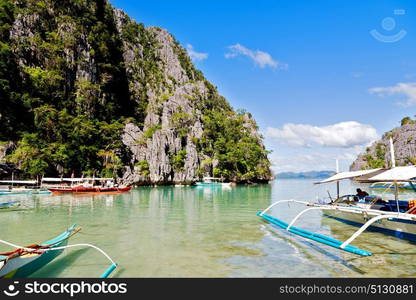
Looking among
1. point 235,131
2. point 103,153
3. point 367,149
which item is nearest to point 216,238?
point 103,153

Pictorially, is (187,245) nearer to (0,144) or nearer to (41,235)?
(41,235)

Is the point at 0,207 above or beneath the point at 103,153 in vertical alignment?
beneath

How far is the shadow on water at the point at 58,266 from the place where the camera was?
8070 millimetres

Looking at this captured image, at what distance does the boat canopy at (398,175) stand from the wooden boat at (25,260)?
43.6ft

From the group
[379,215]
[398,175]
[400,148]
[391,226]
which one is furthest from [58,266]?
[400,148]

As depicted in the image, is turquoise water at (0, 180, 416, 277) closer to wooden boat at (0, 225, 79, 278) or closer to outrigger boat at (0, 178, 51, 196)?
wooden boat at (0, 225, 79, 278)

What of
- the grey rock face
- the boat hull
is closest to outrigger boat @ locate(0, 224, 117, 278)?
the boat hull

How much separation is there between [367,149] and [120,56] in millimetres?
102342

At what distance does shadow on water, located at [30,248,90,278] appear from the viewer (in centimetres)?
807

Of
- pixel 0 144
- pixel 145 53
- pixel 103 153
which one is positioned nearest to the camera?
pixel 0 144

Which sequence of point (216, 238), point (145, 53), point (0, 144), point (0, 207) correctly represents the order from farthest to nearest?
point (145, 53) < point (0, 144) < point (0, 207) < point (216, 238)

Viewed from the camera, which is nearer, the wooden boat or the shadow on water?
the wooden boat

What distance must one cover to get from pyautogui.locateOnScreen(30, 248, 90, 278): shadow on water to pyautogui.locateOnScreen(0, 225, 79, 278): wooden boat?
22cm

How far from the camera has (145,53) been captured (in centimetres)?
10075
